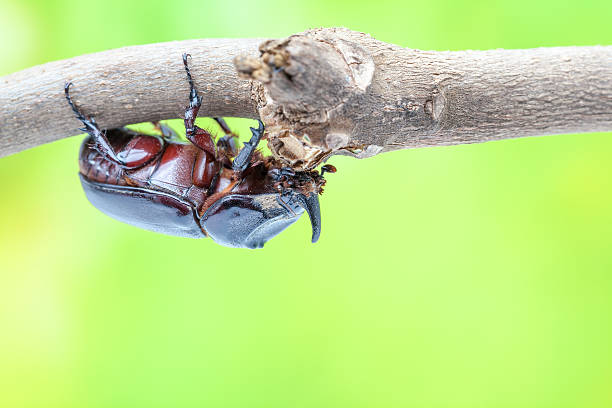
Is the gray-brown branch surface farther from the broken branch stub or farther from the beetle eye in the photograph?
the beetle eye

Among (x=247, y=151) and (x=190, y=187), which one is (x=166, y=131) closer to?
(x=190, y=187)

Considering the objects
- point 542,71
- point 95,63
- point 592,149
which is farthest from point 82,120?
point 592,149

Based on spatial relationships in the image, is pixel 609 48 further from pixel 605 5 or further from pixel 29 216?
pixel 29 216

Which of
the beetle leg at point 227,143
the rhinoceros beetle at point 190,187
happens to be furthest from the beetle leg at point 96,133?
the beetle leg at point 227,143

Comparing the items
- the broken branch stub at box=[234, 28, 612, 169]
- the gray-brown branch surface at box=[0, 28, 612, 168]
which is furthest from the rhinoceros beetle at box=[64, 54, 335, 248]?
the broken branch stub at box=[234, 28, 612, 169]

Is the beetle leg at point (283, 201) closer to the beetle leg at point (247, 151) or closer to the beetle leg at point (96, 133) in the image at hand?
the beetle leg at point (247, 151)

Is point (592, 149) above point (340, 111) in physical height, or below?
above

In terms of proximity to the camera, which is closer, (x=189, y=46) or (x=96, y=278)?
(x=189, y=46)
